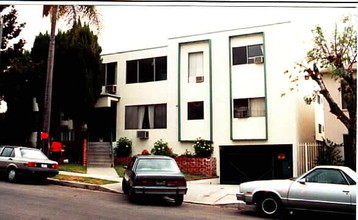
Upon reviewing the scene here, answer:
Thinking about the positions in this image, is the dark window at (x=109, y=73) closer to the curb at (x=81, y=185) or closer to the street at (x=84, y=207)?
the curb at (x=81, y=185)

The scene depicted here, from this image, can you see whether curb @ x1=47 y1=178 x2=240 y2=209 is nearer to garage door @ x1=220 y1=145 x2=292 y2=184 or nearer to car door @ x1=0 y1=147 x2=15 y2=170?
garage door @ x1=220 y1=145 x2=292 y2=184

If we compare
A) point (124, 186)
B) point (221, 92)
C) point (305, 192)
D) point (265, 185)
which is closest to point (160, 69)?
point (221, 92)

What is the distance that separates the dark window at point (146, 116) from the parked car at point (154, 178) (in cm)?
36

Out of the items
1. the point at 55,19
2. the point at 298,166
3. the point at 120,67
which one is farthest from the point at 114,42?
the point at 298,166

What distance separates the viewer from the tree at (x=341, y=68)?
3531 mm

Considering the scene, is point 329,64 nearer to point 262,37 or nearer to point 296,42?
point 296,42

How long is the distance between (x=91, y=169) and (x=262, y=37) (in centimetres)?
248

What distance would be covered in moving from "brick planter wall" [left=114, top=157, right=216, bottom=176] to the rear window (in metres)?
0.86

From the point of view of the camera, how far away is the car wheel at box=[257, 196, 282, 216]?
154 inches

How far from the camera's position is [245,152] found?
4.03m

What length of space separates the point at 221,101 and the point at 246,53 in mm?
610

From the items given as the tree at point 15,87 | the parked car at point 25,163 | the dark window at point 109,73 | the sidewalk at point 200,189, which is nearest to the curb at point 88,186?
the sidewalk at point 200,189

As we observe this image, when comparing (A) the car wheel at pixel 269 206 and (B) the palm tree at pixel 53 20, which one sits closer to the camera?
(B) the palm tree at pixel 53 20

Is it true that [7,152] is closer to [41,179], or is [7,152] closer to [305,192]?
[41,179]
